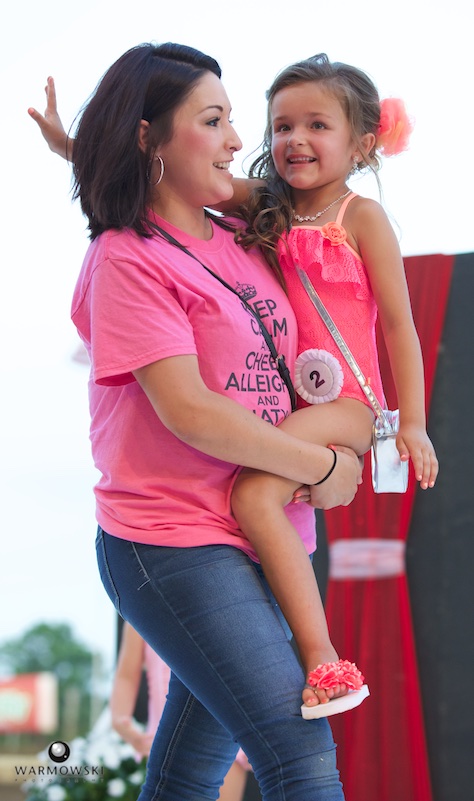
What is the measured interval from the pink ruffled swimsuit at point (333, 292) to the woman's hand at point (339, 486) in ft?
0.76

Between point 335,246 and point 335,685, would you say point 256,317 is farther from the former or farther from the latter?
point 335,685

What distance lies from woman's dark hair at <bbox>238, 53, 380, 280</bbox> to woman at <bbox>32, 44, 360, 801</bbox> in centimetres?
12

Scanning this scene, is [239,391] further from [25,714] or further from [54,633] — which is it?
[54,633]

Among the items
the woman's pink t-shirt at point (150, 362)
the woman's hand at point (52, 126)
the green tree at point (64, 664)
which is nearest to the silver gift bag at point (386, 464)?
the woman's pink t-shirt at point (150, 362)

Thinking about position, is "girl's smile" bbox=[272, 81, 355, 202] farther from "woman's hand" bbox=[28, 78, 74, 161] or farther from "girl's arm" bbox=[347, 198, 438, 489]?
"woman's hand" bbox=[28, 78, 74, 161]

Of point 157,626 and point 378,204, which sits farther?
point 378,204

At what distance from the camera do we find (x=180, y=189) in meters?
1.82

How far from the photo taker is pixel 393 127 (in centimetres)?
221

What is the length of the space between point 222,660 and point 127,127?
983 millimetres

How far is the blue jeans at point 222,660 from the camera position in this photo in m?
1.47

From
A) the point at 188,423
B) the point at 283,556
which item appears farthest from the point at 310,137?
the point at 283,556

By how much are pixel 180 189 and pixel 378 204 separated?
0.52m

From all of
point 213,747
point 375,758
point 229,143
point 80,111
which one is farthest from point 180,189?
point 375,758

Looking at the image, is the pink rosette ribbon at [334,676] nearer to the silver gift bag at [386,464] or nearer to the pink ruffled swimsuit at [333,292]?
the silver gift bag at [386,464]
